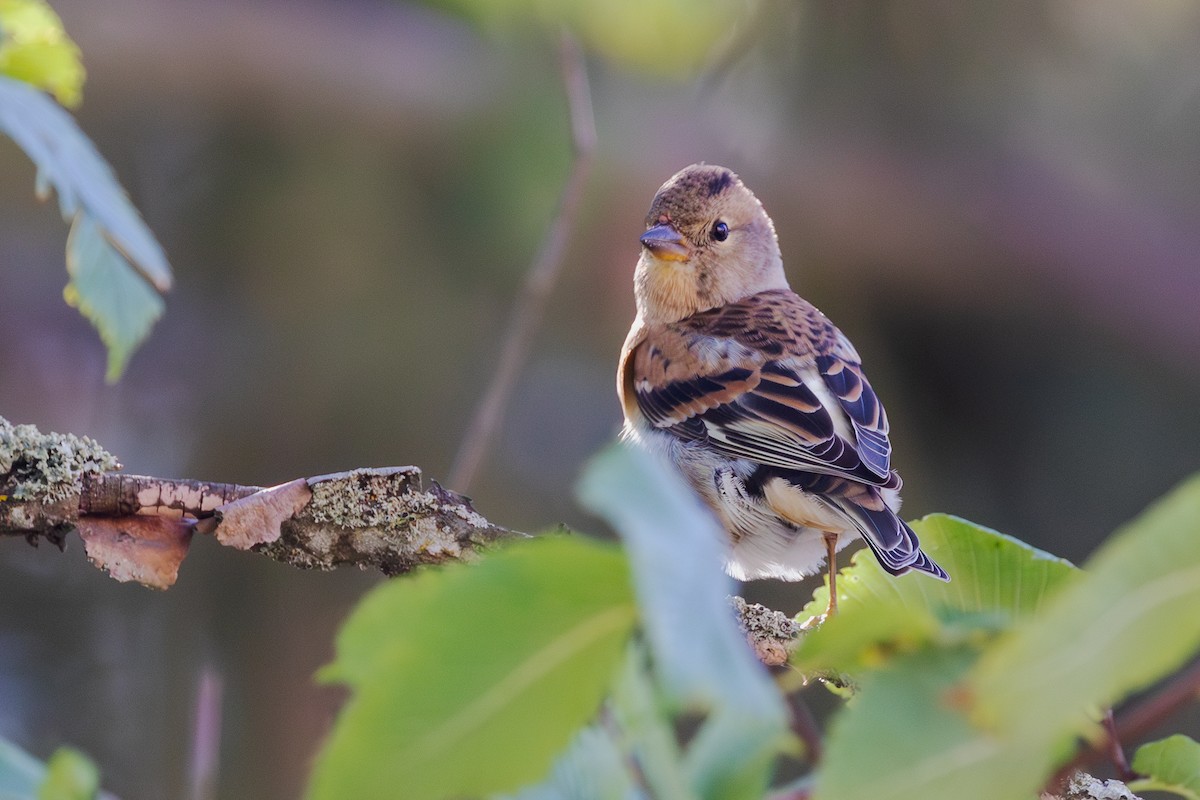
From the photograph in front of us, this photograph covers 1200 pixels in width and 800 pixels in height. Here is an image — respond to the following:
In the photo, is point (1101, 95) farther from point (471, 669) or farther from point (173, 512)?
point (471, 669)

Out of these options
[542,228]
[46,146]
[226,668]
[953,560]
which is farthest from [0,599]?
[953,560]

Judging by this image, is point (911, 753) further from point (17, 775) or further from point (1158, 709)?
point (17, 775)

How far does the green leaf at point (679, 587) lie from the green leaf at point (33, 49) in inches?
40.4

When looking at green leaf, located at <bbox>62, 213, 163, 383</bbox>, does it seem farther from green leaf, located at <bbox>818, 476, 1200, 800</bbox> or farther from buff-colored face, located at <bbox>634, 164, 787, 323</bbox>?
buff-colored face, located at <bbox>634, 164, 787, 323</bbox>

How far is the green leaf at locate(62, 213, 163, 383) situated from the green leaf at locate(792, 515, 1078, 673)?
0.97 meters

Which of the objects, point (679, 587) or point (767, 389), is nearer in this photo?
point (679, 587)

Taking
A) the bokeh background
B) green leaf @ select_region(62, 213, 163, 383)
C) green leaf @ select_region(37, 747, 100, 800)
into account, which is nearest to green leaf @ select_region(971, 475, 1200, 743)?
green leaf @ select_region(37, 747, 100, 800)

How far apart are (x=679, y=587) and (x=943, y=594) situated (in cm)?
39

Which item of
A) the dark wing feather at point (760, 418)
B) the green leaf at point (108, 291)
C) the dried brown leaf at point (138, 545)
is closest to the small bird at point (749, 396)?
the dark wing feather at point (760, 418)

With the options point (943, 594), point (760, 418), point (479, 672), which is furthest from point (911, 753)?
point (760, 418)

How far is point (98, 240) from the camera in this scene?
1.50 m

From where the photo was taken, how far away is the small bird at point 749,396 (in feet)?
8.80

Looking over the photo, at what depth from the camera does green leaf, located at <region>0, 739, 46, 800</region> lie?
74 centimetres

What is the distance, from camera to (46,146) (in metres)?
1.29
